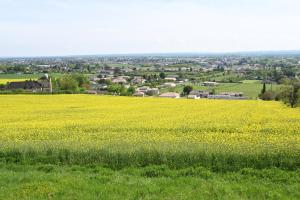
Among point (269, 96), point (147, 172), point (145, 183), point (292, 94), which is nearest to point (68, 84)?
point (269, 96)

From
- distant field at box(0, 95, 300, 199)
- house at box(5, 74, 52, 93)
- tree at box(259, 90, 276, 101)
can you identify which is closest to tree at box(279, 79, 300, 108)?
tree at box(259, 90, 276, 101)

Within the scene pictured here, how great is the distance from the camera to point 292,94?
45656mm

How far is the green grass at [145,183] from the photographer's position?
9.16 meters

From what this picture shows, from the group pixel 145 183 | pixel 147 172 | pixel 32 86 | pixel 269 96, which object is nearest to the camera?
pixel 145 183

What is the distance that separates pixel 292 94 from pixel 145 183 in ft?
128

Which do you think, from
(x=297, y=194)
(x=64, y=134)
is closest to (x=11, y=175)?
(x=297, y=194)

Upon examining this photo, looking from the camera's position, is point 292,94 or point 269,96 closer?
point 292,94

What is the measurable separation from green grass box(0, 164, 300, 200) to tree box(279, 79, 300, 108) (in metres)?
36.5

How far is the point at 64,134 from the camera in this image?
20.8m

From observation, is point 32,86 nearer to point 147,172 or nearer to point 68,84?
point 68,84

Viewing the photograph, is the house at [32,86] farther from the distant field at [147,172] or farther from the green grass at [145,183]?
the green grass at [145,183]

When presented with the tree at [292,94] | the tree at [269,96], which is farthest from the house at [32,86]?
the tree at [292,94]

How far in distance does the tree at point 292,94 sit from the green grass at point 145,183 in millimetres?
36461

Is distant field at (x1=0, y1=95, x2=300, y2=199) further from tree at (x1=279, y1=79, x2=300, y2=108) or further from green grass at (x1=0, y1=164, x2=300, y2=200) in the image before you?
tree at (x1=279, y1=79, x2=300, y2=108)
